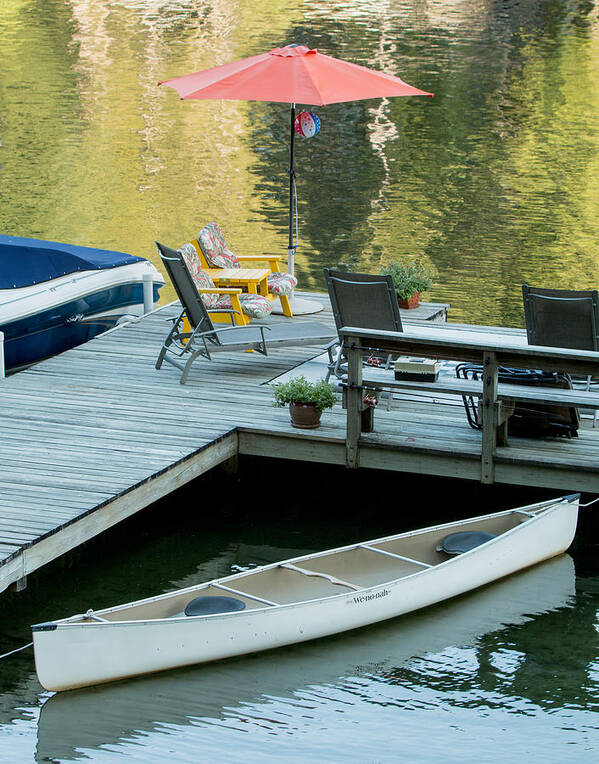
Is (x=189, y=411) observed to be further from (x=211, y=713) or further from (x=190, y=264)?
(x=211, y=713)

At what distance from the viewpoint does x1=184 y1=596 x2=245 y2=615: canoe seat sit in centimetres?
629

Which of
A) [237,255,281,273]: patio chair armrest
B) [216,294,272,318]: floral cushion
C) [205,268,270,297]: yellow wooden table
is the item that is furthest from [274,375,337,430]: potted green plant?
[237,255,281,273]: patio chair armrest

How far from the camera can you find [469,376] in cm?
893

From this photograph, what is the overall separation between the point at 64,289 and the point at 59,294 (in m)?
0.14

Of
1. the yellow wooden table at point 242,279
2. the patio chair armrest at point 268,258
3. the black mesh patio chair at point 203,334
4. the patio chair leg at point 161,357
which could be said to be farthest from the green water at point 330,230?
the patio chair armrest at point 268,258

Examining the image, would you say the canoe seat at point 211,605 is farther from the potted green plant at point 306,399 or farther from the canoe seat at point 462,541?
the potted green plant at point 306,399

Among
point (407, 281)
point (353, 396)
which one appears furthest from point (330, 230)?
point (353, 396)

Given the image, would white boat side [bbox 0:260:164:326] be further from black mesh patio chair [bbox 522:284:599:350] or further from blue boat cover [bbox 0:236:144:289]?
black mesh patio chair [bbox 522:284:599:350]

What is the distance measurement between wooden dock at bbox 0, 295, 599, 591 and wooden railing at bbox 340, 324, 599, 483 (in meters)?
0.15

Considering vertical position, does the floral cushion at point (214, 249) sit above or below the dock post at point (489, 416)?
above

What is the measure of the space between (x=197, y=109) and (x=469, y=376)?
60.7 feet

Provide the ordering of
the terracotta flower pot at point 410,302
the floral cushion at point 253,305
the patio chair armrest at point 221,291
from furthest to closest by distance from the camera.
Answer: the terracotta flower pot at point 410,302 → the floral cushion at point 253,305 → the patio chair armrest at point 221,291

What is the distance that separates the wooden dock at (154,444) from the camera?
6.85 metres

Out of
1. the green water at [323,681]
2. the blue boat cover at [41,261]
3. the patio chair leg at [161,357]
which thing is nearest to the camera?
the green water at [323,681]
